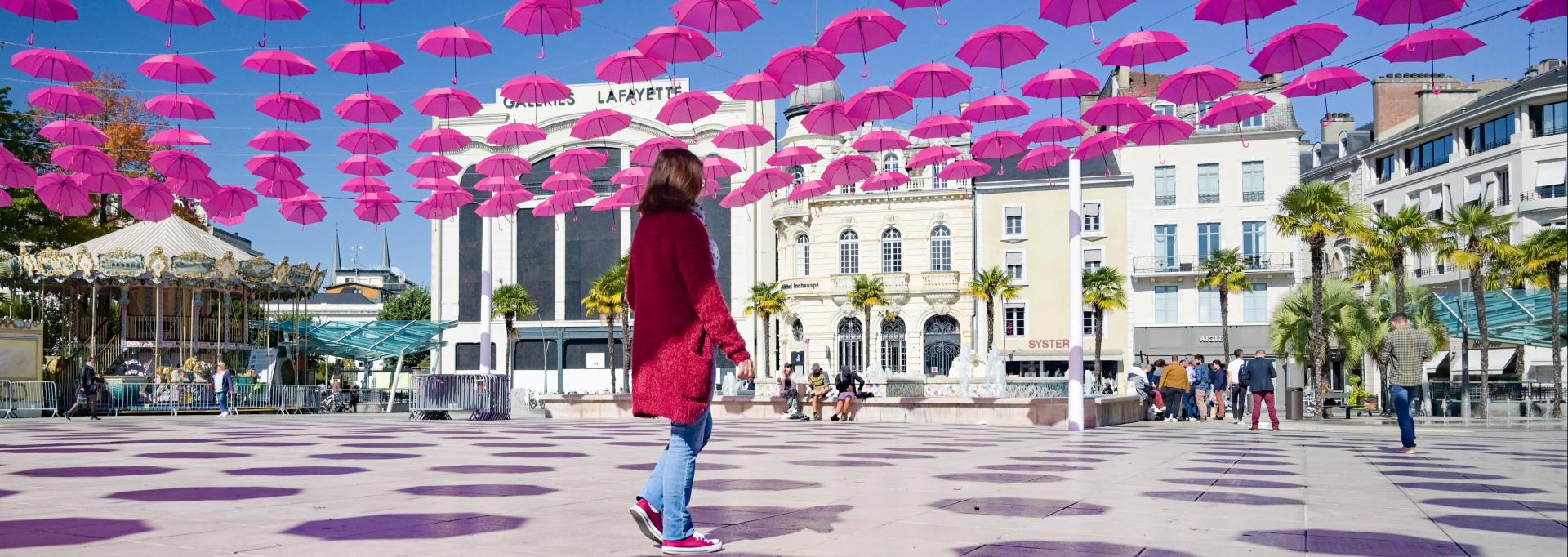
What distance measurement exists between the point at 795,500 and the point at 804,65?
Answer: 9.30 meters

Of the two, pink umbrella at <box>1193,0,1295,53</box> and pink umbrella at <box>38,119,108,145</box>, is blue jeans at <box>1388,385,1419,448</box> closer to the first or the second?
pink umbrella at <box>1193,0,1295,53</box>

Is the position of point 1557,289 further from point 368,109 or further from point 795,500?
point 368,109

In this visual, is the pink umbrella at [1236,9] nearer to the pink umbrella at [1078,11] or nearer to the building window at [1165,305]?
the pink umbrella at [1078,11]

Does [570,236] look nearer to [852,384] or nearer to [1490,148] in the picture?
[852,384]

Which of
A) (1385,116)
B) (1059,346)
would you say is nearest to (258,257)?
(1059,346)

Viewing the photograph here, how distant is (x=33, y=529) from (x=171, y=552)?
41.6 inches

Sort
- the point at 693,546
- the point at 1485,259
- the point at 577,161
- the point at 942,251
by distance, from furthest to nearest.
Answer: the point at 942,251
the point at 1485,259
the point at 577,161
the point at 693,546

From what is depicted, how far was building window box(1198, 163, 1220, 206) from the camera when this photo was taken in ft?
177

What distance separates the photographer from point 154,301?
122 ft

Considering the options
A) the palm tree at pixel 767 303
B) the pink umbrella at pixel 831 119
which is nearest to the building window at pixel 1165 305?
the palm tree at pixel 767 303

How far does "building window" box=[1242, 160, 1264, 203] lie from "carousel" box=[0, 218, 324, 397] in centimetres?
3801

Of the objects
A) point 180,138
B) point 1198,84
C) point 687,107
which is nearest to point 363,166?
point 180,138

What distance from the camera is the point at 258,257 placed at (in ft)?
121

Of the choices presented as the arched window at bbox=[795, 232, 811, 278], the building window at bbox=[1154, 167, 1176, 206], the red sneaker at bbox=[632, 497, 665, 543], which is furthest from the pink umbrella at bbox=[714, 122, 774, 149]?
the arched window at bbox=[795, 232, 811, 278]
